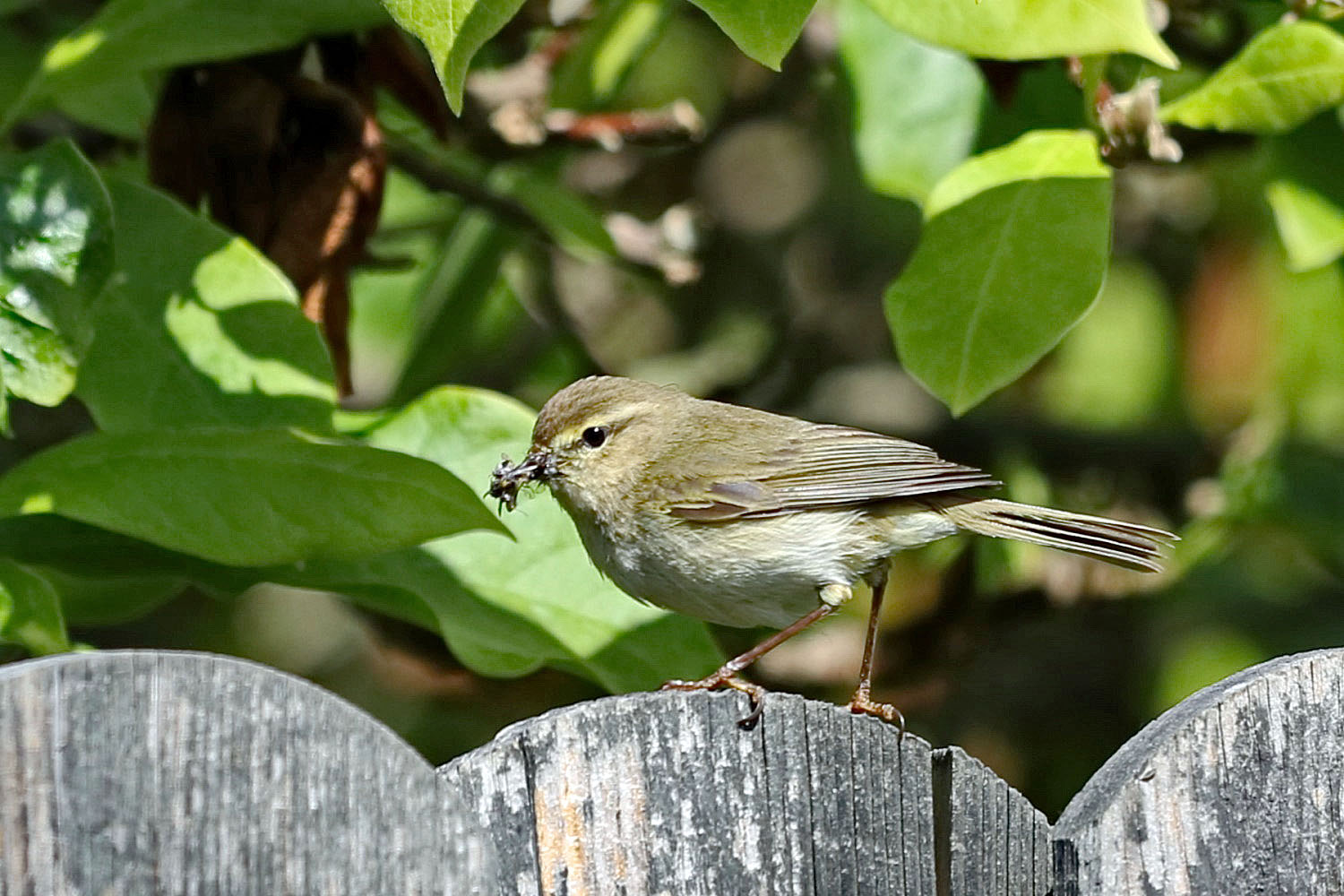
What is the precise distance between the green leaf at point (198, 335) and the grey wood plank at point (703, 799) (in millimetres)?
1259

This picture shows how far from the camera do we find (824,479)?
318 cm

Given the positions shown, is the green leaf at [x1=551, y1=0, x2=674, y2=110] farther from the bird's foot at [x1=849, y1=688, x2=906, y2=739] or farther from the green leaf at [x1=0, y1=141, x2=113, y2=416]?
the bird's foot at [x1=849, y1=688, x2=906, y2=739]

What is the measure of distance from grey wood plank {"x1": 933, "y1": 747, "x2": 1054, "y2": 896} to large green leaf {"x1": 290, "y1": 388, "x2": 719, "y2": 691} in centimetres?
99

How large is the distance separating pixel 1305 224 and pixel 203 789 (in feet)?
8.05

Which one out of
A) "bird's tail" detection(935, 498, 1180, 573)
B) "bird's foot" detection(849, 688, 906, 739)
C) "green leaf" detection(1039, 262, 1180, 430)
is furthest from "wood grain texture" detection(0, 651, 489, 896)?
"green leaf" detection(1039, 262, 1180, 430)

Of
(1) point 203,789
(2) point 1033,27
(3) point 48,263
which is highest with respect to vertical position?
(2) point 1033,27

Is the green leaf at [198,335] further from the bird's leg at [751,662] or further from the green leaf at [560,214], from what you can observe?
the green leaf at [560,214]

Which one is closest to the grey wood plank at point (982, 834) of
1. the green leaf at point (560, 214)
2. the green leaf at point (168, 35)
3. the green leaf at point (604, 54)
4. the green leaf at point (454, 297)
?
the green leaf at point (168, 35)

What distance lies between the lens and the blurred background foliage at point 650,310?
2.53m

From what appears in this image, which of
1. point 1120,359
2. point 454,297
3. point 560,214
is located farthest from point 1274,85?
point 1120,359

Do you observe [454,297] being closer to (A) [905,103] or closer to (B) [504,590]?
(A) [905,103]

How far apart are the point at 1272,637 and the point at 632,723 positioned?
480 cm

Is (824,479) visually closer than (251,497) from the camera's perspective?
No

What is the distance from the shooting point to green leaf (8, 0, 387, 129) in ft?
9.32
